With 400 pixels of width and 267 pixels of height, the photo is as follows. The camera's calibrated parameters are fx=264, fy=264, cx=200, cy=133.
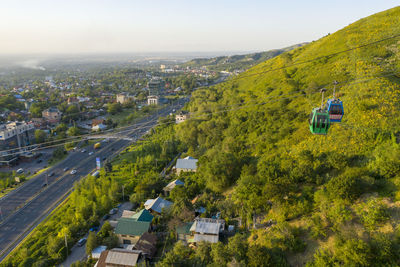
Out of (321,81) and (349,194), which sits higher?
(321,81)

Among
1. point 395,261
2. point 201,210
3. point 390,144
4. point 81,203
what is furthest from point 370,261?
point 81,203

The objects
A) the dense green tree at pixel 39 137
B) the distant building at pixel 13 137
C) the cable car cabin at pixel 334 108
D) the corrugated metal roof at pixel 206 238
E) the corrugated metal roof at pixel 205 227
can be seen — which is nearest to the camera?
the cable car cabin at pixel 334 108

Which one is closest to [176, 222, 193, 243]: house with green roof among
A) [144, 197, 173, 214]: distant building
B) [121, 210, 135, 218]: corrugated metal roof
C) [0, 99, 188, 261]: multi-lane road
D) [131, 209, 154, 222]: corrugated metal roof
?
[131, 209, 154, 222]: corrugated metal roof

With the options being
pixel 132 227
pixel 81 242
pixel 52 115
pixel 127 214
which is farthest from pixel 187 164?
pixel 52 115

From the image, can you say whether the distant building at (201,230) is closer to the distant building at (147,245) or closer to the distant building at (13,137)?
the distant building at (147,245)

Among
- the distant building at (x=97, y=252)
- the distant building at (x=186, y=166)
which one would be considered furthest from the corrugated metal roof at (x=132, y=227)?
the distant building at (x=186, y=166)

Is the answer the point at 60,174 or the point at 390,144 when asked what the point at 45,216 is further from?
the point at 390,144
